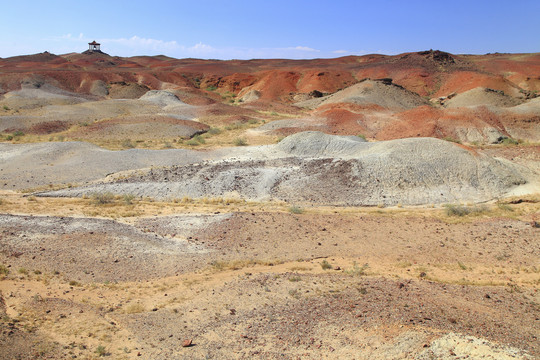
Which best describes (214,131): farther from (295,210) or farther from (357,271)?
(357,271)

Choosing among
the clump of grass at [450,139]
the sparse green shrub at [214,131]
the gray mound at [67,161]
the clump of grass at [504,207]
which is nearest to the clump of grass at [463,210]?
the clump of grass at [504,207]

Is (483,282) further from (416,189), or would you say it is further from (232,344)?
(416,189)

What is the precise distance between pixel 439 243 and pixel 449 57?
66068 millimetres

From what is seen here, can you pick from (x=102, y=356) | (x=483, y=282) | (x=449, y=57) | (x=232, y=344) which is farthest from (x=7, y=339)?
(x=449, y=57)

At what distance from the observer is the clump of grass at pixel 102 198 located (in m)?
19.6

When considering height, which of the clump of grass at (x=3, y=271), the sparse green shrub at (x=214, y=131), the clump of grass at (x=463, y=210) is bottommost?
the clump of grass at (x=3, y=271)

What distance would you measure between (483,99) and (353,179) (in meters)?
31.7

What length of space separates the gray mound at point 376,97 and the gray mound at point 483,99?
194 inches

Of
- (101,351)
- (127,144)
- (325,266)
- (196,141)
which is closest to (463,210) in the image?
(325,266)

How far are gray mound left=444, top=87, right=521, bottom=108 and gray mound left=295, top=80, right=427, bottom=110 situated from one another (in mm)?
4916

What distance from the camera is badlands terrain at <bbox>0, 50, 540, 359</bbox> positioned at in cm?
875

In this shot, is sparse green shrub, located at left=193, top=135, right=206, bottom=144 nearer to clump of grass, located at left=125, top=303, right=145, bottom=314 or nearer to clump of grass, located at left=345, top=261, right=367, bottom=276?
clump of grass, located at left=345, top=261, right=367, bottom=276

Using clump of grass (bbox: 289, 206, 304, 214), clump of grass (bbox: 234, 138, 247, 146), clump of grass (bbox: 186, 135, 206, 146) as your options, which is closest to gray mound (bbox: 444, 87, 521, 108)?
clump of grass (bbox: 234, 138, 247, 146)

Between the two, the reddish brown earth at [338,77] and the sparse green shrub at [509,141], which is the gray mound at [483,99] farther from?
the sparse green shrub at [509,141]
